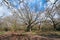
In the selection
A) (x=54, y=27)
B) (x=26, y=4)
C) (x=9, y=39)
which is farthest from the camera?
(x=54, y=27)

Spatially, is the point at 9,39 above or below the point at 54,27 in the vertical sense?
below

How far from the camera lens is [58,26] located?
35.8m

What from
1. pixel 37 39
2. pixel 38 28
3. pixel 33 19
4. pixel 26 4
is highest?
pixel 26 4

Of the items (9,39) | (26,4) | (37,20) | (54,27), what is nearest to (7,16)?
(26,4)

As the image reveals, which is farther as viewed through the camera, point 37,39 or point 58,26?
point 58,26

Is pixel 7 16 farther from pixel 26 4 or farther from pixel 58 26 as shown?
pixel 58 26

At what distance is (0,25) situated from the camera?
31156 mm

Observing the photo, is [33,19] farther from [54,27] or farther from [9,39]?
[9,39]

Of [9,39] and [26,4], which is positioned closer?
[9,39]

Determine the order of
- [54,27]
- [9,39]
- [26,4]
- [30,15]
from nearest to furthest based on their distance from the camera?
[9,39], [26,4], [30,15], [54,27]

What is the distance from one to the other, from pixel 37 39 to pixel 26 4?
76.1ft

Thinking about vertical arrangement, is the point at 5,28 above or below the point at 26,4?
below

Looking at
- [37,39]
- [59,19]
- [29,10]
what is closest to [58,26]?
[59,19]

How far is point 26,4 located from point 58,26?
10428 mm
